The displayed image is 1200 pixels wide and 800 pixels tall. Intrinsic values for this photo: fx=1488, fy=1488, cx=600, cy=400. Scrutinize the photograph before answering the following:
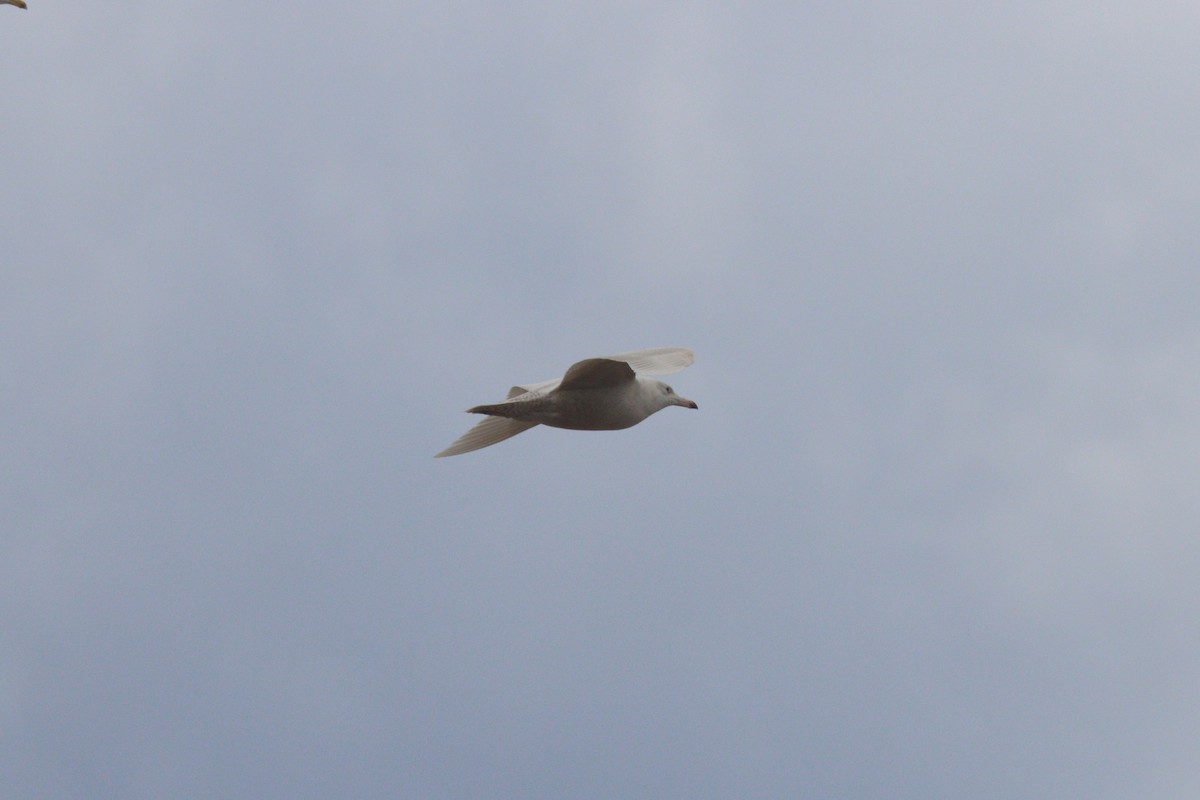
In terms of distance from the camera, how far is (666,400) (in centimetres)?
1364

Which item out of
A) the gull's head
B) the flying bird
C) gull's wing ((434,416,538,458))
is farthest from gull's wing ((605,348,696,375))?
gull's wing ((434,416,538,458))

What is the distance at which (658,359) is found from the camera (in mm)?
14008

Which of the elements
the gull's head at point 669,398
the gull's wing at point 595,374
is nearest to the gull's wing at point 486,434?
the gull's head at point 669,398

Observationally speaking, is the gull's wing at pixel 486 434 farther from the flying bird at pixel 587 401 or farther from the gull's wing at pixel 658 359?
the gull's wing at pixel 658 359

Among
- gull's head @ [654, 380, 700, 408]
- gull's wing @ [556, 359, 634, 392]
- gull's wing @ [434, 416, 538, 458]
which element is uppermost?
gull's wing @ [556, 359, 634, 392]

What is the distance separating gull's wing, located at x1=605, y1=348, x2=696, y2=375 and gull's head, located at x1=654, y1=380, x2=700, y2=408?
15 centimetres

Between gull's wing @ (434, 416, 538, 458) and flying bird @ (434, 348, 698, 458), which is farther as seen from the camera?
gull's wing @ (434, 416, 538, 458)

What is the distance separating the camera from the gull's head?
1357cm

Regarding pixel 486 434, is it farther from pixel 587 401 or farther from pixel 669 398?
pixel 669 398

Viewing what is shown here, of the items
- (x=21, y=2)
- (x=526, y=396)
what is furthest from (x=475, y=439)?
(x=21, y=2)

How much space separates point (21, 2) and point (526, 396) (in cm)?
721

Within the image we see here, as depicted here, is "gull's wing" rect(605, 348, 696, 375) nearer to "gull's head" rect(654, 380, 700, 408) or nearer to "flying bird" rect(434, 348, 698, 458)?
"flying bird" rect(434, 348, 698, 458)

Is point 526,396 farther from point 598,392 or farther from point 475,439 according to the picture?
point 475,439

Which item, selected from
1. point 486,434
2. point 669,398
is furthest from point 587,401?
point 486,434
